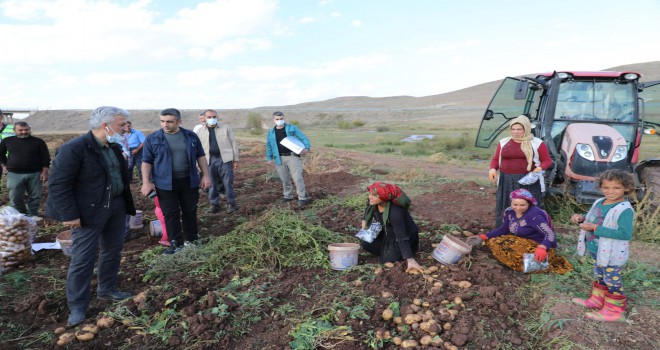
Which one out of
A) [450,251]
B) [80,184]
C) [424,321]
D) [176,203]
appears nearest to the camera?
[424,321]

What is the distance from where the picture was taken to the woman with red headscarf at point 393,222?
373cm

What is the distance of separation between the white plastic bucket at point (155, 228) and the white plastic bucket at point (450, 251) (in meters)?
3.50

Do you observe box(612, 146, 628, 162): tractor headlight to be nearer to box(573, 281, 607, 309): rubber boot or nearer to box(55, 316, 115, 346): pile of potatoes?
box(573, 281, 607, 309): rubber boot

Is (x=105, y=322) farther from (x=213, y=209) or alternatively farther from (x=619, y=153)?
(x=619, y=153)

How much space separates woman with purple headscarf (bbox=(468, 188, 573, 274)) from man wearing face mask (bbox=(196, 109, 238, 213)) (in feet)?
13.2

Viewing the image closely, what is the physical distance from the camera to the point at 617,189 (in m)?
2.80

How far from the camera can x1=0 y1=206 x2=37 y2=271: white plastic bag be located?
4.18 metres

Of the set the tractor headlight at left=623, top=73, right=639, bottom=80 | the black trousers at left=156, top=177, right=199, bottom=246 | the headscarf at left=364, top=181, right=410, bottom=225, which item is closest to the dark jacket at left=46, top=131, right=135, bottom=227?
the black trousers at left=156, top=177, right=199, bottom=246

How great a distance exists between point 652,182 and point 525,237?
9.10ft

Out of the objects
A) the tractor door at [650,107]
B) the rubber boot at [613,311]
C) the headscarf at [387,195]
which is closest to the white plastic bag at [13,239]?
the headscarf at [387,195]

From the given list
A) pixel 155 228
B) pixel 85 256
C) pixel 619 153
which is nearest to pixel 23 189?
pixel 155 228

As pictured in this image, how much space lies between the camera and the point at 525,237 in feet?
12.7

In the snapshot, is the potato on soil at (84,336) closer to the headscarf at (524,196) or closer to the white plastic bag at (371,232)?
the white plastic bag at (371,232)

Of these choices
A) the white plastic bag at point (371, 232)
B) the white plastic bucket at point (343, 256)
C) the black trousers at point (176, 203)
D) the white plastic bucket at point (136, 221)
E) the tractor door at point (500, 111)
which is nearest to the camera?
the white plastic bucket at point (343, 256)
